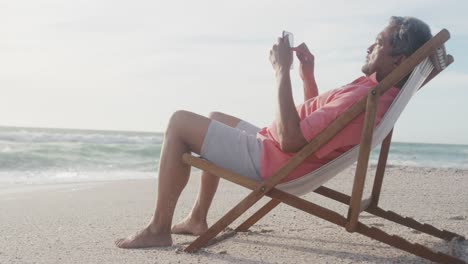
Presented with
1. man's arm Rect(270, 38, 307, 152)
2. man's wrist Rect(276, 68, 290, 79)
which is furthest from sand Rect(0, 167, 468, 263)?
man's wrist Rect(276, 68, 290, 79)

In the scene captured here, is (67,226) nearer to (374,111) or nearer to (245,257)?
(245,257)

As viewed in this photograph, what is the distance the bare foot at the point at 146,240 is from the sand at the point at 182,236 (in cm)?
5

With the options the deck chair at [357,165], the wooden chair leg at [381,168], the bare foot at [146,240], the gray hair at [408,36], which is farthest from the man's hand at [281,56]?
the bare foot at [146,240]

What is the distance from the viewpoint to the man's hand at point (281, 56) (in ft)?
9.74

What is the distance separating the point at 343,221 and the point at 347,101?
24.1 inches

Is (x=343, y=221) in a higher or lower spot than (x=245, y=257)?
higher

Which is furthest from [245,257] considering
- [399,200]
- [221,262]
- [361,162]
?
[399,200]

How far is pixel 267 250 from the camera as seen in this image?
128 inches

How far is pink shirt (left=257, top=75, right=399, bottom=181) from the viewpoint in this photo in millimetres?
2895

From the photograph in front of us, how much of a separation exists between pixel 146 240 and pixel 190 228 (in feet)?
1.83

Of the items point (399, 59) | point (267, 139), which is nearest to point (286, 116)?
point (267, 139)

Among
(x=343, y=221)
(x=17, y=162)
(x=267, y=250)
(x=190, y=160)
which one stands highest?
(x=190, y=160)

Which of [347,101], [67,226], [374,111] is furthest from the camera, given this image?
[67,226]

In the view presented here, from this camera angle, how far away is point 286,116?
2.88m
